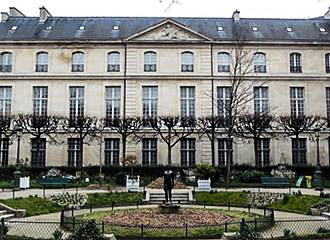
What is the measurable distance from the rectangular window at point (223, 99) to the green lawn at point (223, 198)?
500 inches

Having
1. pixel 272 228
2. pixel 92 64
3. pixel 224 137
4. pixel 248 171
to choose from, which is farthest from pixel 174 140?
pixel 272 228

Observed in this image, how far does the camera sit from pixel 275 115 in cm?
3341

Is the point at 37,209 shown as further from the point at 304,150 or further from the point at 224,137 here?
the point at 304,150

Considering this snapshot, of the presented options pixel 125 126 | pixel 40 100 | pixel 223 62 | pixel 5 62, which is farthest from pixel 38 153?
pixel 223 62

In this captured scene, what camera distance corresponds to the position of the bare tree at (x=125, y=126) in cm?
3097

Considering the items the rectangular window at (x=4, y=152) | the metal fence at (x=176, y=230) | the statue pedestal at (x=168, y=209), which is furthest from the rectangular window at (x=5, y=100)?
the metal fence at (x=176, y=230)

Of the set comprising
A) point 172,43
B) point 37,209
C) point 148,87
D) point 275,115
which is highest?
point 172,43

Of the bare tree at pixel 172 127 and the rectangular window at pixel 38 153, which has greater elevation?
the bare tree at pixel 172 127

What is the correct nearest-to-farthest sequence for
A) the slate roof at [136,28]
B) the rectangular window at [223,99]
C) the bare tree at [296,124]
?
1. the bare tree at [296,124]
2. the rectangular window at [223,99]
3. the slate roof at [136,28]

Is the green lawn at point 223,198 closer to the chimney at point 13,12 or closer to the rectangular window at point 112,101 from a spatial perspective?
the rectangular window at point 112,101

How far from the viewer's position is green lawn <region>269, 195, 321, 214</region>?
1692cm

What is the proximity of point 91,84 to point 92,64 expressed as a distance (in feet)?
5.22

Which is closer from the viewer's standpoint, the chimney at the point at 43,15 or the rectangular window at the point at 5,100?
the rectangular window at the point at 5,100

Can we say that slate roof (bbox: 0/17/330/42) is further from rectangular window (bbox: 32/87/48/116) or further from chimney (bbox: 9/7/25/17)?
rectangular window (bbox: 32/87/48/116)
